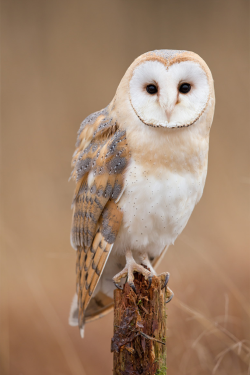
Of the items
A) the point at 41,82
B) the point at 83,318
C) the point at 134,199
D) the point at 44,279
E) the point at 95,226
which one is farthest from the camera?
the point at 41,82

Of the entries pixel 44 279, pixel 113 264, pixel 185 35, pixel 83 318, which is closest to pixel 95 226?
pixel 113 264

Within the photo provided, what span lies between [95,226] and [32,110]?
6.53 feet

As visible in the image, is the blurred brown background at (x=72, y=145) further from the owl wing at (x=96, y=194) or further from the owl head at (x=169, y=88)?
the owl head at (x=169, y=88)

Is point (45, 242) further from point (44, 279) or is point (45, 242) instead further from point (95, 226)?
point (95, 226)

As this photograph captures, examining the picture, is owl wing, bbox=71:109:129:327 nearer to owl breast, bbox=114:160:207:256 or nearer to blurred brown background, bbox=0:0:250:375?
owl breast, bbox=114:160:207:256

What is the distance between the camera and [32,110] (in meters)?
3.17

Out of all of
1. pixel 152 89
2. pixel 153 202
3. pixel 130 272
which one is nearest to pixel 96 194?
pixel 153 202

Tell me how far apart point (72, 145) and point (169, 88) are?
1993 millimetres

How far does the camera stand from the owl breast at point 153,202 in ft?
4.39

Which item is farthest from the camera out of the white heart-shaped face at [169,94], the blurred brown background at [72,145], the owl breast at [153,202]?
the blurred brown background at [72,145]

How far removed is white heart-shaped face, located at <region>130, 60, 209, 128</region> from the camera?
1210 mm

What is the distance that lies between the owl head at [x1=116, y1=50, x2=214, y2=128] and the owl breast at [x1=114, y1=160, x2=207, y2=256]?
18 cm

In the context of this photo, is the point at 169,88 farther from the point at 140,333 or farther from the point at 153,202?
the point at 140,333

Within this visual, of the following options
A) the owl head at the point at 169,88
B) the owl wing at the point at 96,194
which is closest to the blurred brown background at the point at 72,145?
the owl wing at the point at 96,194
